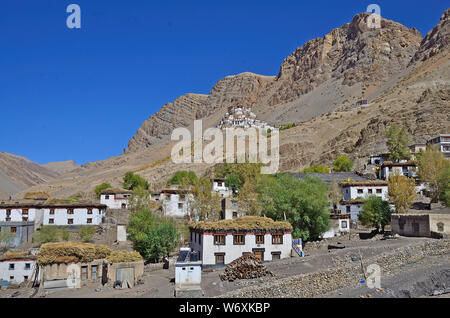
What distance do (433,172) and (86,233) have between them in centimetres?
4651

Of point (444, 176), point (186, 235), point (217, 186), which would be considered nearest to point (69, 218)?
point (186, 235)

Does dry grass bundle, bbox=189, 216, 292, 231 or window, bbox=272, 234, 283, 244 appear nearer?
dry grass bundle, bbox=189, 216, 292, 231

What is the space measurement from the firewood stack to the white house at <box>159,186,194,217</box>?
104 ft

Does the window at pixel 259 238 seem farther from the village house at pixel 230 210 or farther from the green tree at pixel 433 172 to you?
the green tree at pixel 433 172

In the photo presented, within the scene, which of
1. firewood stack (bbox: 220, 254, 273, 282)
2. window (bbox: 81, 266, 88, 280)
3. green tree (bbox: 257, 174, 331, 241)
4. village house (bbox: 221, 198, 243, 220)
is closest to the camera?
firewood stack (bbox: 220, 254, 273, 282)

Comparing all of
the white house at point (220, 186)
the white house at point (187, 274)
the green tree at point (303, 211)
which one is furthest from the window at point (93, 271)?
the white house at point (220, 186)

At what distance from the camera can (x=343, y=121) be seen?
13075cm

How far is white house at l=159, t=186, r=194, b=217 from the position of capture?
58219 mm

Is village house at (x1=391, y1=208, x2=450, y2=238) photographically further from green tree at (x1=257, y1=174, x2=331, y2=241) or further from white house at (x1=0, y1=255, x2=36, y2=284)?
white house at (x1=0, y1=255, x2=36, y2=284)

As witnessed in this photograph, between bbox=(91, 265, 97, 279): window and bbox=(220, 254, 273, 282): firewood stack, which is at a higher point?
bbox=(220, 254, 273, 282): firewood stack

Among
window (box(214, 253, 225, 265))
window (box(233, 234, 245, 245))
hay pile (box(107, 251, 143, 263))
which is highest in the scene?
window (box(233, 234, 245, 245))

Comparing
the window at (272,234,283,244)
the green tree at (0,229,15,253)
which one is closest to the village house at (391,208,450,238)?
the window at (272,234,283,244)

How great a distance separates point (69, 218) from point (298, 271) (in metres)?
37.4

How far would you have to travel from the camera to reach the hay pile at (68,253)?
31.5 meters
